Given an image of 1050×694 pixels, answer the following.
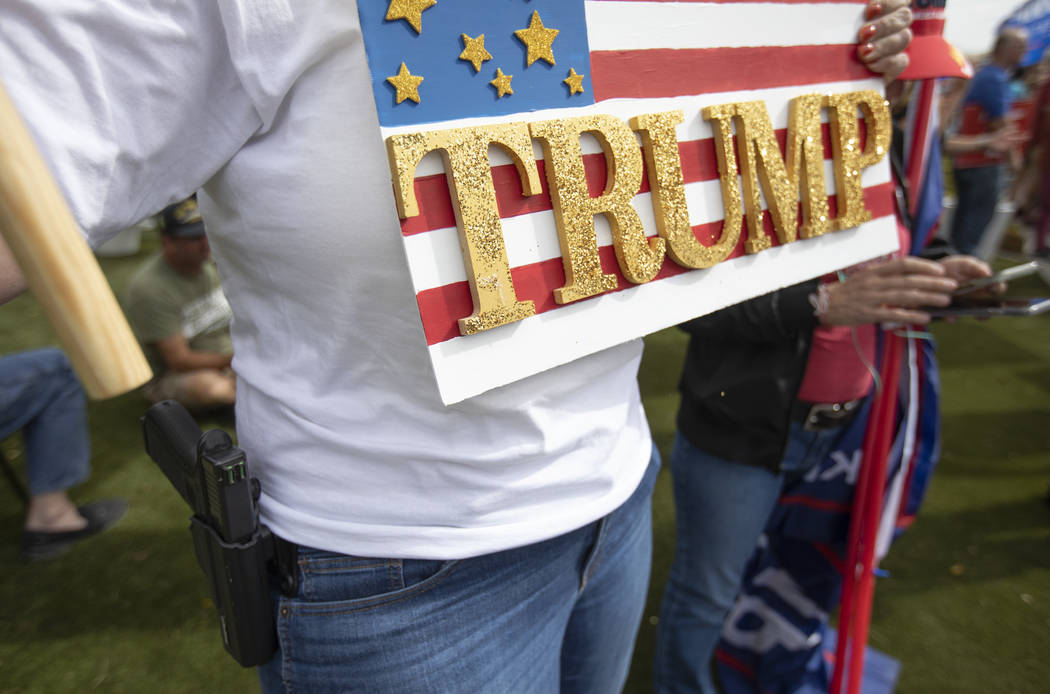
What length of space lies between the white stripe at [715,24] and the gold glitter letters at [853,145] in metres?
0.08

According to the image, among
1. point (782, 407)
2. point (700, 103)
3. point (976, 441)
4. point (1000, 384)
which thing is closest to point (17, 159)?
point (700, 103)

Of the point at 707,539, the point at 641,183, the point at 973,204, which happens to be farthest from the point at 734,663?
the point at 973,204

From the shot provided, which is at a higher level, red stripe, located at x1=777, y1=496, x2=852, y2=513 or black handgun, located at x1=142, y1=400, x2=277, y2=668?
black handgun, located at x1=142, y1=400, x2=277, y2=668

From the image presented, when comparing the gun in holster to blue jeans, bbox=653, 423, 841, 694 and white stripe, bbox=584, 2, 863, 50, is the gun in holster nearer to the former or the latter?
white stripe, bbox=584, 2, 863, 50

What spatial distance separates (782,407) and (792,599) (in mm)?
592

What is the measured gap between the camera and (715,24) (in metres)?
0.78

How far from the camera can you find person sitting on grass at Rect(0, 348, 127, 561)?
7.32ft

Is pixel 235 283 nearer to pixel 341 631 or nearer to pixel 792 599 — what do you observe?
pixel 341 631

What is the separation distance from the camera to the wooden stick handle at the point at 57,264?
28cm

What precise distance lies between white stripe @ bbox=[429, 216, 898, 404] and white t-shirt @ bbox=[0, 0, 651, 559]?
3cm

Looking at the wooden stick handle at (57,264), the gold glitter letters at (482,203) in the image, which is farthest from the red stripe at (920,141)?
the wooden stick handle at (57,264)

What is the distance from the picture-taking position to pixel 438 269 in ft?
1.83

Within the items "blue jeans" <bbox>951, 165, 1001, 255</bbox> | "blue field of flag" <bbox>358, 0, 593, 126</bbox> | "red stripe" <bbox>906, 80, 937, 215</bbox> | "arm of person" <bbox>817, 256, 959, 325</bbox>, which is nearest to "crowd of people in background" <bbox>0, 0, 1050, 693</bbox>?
"arm of person" <bbox>817, 256, 959, 325</bbox>

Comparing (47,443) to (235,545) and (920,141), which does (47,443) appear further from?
(920,141)
